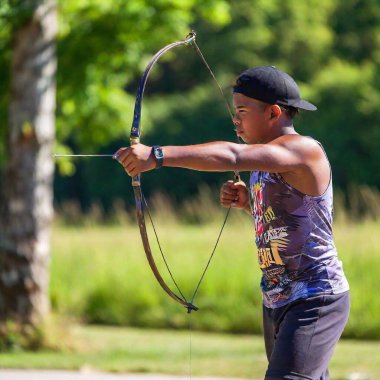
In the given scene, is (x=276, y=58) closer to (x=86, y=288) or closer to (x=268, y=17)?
(x=268, y=17)

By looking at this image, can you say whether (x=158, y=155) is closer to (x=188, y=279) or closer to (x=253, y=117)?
(x=253, y=117)

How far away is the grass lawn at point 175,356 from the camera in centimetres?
867

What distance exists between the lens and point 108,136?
1294 centimetres

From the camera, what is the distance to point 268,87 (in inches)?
175

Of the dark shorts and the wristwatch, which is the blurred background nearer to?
the dark shorts

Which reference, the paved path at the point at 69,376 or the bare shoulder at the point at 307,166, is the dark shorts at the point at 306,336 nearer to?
the bare shoulder at the point at 307,166

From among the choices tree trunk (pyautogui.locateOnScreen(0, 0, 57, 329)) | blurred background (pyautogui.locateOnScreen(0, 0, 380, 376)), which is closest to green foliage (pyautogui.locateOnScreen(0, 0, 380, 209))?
blurred background (pyautogui.locateOnScreen(0, 0, 380, 376))

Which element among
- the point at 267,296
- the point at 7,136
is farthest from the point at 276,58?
the point at 267,296

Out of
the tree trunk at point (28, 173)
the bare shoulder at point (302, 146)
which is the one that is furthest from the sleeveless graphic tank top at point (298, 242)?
the tree trunk at point (28, 173)

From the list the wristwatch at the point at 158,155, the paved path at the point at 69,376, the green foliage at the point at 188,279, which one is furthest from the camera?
the green foliage at the point at 188,279

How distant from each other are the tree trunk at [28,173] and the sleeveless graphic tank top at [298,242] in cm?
559

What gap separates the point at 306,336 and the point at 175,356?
537cm

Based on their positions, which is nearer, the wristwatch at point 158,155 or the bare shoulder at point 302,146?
the wristwatch at point 158,155

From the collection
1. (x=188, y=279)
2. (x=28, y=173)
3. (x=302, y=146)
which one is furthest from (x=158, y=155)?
(x=188, y=279)
